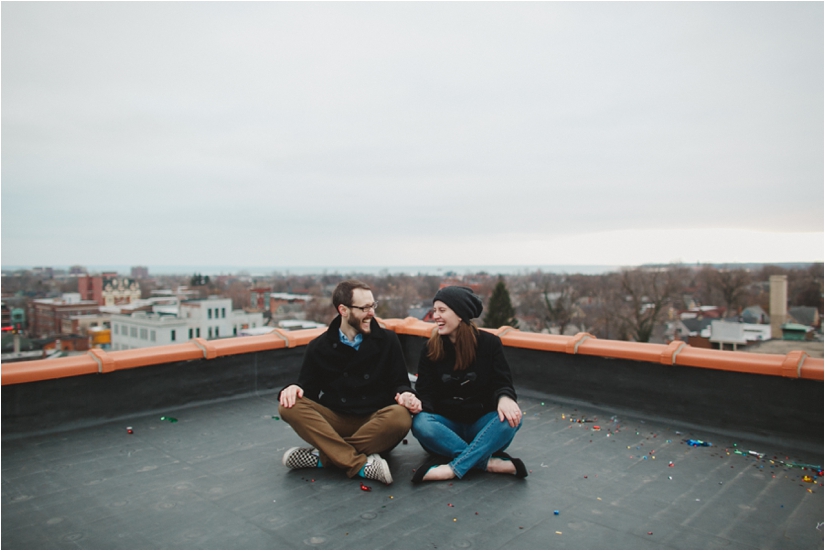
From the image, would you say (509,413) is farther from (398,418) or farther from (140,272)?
(140,272)

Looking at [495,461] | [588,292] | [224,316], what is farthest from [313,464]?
[588,292]

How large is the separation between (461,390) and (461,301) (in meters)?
0.58

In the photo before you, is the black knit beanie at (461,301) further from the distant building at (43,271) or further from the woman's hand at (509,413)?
the distant building at (43,271)

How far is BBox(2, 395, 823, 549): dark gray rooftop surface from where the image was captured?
234cm

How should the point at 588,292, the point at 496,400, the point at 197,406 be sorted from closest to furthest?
the point at 496,400
the point at 197,406
the point at 588,292

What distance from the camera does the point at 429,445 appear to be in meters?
3.12

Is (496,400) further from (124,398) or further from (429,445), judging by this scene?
(124,398)

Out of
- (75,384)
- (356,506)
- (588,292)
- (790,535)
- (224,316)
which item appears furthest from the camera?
(588,292)

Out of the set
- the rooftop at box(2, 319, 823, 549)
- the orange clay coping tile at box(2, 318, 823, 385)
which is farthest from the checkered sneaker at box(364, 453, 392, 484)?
the orange clay coping tile at box(2, 318, 823, 385)

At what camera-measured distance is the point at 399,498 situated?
2.75 m

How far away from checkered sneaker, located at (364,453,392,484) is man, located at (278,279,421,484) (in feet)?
0.32

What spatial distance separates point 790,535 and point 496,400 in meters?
1.55

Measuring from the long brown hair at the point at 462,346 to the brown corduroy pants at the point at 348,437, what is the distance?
42 centimetres

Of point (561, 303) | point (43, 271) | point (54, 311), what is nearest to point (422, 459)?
point (43, 271)
